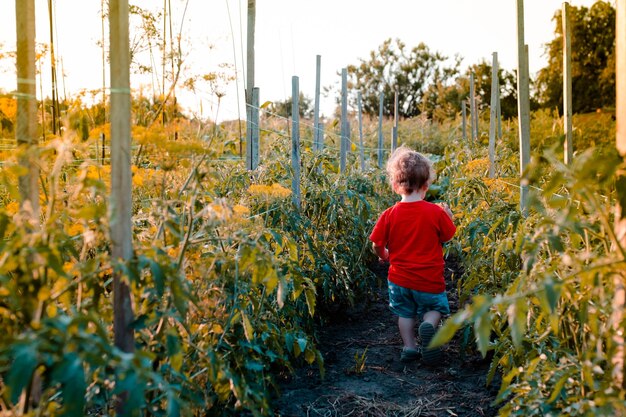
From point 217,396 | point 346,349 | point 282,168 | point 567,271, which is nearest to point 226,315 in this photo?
point 217,396

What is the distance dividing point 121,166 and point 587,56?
2399 centimetres

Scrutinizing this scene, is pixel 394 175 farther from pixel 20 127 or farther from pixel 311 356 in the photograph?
pixel 20 127

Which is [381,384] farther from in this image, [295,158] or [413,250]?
[295,158]

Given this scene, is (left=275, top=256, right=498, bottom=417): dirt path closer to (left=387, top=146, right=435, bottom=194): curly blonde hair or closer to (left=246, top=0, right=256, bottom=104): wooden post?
(left=387, top=146, right=435, bottom=194): curly blonde hair

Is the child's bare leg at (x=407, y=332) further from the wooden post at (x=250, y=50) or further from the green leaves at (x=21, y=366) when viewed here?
the green leaves at (x=21, y=366)

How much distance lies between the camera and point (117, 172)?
69.9 inches

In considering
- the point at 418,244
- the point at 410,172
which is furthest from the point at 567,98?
the point at 418,244

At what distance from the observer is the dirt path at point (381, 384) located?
300 centimetres

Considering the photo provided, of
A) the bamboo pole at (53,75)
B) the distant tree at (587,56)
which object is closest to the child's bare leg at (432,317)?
the bamboo pole at (53,75)

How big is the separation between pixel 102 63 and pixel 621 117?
223cm

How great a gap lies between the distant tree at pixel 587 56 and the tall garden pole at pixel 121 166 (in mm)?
22786

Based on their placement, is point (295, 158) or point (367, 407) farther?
point (295, 158)

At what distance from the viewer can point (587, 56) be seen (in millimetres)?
23031

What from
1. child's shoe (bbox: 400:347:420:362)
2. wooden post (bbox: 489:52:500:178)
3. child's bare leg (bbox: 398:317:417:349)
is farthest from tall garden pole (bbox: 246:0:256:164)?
wooden post (bbox: 489:52:500:178)
